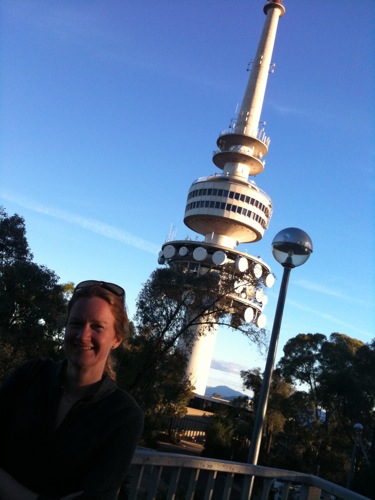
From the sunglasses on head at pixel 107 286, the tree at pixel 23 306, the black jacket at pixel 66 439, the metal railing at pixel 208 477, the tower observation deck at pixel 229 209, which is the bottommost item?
the metal railing at pixel 208 477

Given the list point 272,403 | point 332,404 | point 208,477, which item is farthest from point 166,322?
point 332,404

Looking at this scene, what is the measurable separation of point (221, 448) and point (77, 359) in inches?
1111

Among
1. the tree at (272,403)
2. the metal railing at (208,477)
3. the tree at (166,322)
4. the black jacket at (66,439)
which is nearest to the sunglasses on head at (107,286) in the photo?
the black jacket at (66,439)

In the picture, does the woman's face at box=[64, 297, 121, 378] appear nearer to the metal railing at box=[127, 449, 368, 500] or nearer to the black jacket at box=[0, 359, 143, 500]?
the black jacket at box=[0, 359, 143, 500]

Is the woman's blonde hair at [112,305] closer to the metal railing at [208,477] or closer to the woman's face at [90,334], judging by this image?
the woman's face at [90,334]

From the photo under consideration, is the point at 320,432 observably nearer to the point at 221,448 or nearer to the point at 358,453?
the point at 358,453

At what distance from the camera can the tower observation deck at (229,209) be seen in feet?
153

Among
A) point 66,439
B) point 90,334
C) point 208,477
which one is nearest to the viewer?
point 66,439

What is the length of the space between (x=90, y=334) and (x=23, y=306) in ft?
70.1

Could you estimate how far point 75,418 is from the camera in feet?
6.74

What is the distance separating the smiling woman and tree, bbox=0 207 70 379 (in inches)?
779

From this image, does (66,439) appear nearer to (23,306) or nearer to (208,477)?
(208,477)

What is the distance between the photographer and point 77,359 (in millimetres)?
2166

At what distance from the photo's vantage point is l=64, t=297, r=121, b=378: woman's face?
218cm
